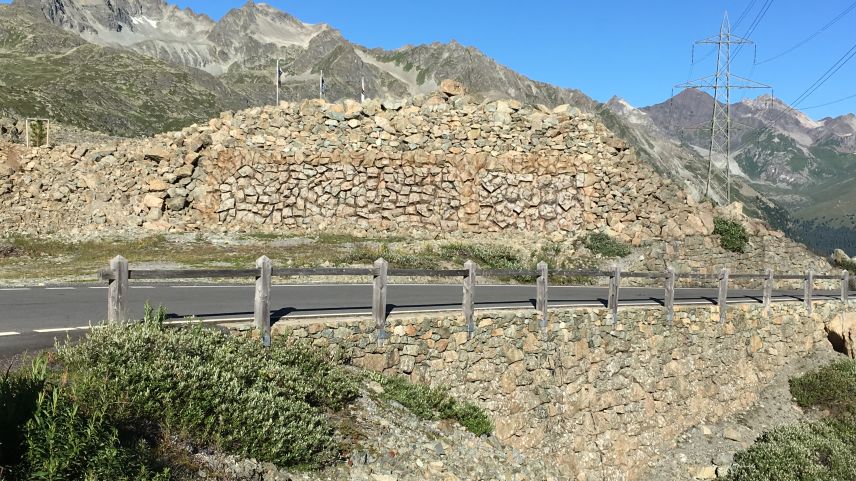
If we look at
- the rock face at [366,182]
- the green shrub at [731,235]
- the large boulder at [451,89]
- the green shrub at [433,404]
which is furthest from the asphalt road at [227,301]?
the large boulder at [451,89]

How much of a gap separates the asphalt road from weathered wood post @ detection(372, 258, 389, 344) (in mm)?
881

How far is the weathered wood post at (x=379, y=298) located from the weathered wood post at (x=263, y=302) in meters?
2.08

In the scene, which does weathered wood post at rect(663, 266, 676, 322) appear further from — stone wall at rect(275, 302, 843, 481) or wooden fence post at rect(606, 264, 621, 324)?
wooden fence post at rect(606, 264, 621, 324)

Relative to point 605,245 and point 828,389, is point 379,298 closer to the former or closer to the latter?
point 828,389

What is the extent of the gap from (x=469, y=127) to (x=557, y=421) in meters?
20.7

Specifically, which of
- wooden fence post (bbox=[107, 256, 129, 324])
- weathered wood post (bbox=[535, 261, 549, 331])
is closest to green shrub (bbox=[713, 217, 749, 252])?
weathered wood post (bbox=[535, 261, 549, 331])

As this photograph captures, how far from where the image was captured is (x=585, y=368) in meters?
14.8

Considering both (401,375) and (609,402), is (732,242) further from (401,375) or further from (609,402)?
(401,375)

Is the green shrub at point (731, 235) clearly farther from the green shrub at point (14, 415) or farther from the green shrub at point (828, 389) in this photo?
the green shrub at point (14, 415)

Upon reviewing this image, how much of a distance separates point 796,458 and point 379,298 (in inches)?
443

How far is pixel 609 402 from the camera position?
49.7 ft

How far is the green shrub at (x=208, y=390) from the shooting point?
6.91m

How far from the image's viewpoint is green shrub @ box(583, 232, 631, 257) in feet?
92.5

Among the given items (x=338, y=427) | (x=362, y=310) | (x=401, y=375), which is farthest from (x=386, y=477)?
A: (x=362, y=310)
